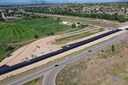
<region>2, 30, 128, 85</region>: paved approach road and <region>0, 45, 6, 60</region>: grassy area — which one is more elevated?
<region>0, 45, 6, 60</region>: grassy area

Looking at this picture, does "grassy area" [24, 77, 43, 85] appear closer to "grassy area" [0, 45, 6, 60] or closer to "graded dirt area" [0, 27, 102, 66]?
"graded dirt area" [0, 27, 102, 66]

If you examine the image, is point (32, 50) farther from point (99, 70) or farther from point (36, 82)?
point (36, 82)

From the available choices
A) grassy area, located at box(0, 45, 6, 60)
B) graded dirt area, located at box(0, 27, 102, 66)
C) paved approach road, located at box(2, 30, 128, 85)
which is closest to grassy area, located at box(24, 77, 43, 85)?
paved approach road, located at box(2, 30, 128, 85)

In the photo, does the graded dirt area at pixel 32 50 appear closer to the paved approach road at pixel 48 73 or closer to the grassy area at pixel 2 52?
the grassy area at pixel 2 52

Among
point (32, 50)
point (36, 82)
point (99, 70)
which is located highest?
point (32, 50)

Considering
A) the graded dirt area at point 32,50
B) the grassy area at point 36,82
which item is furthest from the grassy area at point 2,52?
the grassy area at point 36,82

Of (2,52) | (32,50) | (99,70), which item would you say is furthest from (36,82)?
(2,52)

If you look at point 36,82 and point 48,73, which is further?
point 48,73

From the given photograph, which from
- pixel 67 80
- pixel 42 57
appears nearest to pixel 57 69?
pixel 67 80
